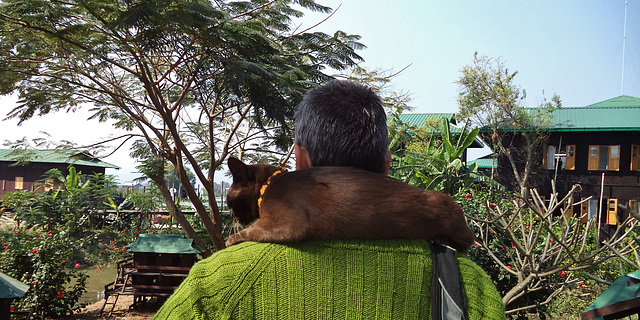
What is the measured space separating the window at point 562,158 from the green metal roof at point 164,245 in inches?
654

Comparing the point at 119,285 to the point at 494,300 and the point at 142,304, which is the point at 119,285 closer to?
the point at 142,304

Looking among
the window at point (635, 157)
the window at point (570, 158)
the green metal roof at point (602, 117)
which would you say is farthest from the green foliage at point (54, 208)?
the window at point (635, 157)

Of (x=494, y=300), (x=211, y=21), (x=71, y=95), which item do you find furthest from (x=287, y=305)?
(x=71, y=95)

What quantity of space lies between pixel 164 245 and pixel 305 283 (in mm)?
8867

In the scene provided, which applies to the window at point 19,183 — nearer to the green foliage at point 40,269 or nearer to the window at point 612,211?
the green foliage at point 40,269

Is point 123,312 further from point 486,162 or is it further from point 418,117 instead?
point 486,162

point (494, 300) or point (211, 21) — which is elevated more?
point (211, 21)

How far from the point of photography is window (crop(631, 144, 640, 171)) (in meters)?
19.5

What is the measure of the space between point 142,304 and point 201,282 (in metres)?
10.3

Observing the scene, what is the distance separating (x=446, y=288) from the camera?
42.1 inches

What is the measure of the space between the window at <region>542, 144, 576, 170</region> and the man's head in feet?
70.4

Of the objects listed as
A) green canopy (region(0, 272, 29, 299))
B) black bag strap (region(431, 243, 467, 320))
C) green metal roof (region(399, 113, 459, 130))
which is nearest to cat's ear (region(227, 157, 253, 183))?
black bag strap (region(431, 243, 467, 320))

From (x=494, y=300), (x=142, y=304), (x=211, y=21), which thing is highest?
(x=211, y=21)

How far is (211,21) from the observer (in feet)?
22.0
